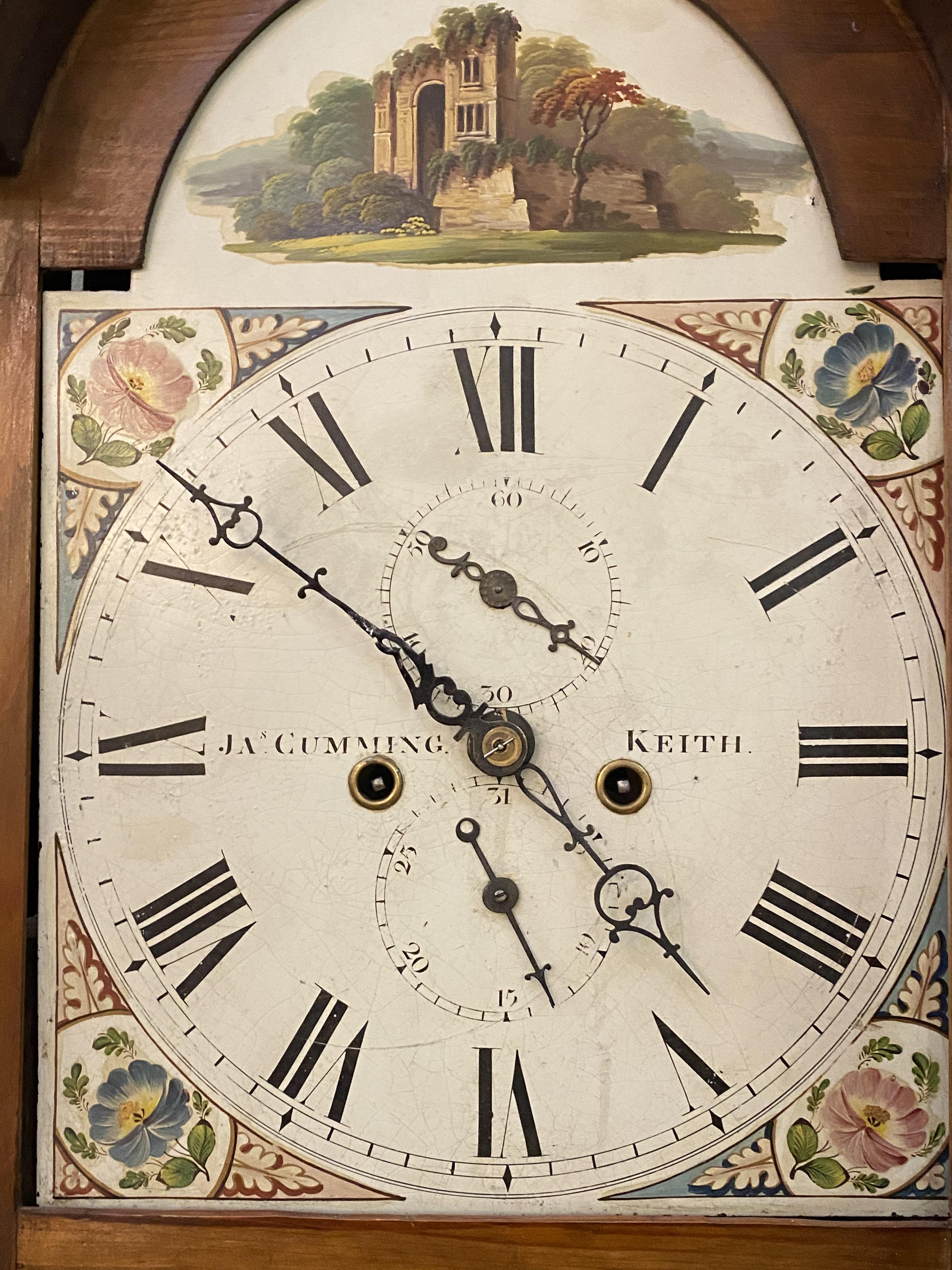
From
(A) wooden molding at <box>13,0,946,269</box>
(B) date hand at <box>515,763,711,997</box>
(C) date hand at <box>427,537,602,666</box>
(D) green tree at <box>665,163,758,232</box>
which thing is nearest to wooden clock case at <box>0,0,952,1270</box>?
(A) wooden molding at <box>13,0,946,269</box>

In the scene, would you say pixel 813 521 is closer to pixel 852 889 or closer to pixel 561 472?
pixel 561 472

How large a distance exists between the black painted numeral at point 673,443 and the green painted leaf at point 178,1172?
1023 mm

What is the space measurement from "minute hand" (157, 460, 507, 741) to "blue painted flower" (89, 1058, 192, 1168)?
0.56 m

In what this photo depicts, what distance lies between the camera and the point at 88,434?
5.69 feet

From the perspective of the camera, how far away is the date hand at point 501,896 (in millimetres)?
1633

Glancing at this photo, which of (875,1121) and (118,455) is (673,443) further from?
(875,1121)

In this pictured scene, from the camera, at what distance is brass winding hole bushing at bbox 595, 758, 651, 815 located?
1.65 metres

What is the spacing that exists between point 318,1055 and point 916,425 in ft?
3.61

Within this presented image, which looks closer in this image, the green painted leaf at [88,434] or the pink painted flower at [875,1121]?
the pink painted flower at [875,1121]

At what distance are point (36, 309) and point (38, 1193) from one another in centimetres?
113

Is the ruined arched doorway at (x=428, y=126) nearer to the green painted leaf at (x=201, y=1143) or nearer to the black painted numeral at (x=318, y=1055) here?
the black painted numeral at (x=318, y=1055)

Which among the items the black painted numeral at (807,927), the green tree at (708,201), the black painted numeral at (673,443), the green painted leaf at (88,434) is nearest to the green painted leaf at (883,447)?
the black painted numeral at (673,443)

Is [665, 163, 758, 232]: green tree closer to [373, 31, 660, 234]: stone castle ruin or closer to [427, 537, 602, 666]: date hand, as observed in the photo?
[373, 31, 660, 234]: stone castle ruin

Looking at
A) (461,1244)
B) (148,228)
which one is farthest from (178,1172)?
(148,228)
